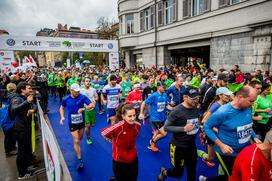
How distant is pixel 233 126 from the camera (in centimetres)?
272

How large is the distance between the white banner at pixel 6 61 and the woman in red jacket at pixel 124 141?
50.1 ft

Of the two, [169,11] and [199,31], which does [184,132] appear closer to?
[199,31]

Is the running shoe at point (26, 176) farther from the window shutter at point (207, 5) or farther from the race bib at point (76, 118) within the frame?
the window shutter at point (207, 5)

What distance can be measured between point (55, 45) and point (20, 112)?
13887 mm

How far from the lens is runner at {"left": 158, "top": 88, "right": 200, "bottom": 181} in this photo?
318cm

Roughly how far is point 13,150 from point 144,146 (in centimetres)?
379

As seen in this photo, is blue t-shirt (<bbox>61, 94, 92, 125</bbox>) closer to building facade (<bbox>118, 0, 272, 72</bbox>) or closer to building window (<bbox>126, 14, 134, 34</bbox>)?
building facade (<bbox>118, 0, 272, 72</bbox>)

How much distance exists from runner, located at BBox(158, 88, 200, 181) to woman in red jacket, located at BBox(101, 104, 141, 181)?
709mm

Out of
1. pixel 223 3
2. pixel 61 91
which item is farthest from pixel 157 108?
pixel 223 3

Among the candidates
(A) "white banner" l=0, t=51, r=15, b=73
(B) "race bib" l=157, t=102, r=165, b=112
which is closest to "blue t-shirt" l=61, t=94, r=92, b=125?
(B) "race bib" l=157, t=102, r=165, b=112

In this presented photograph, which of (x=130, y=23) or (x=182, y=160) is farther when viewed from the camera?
(x=130, y=23)

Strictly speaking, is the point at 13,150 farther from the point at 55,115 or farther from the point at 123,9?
the point at 123,9

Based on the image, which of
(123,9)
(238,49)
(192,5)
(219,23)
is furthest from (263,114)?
(123,9)

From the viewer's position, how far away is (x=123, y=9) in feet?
75.6
